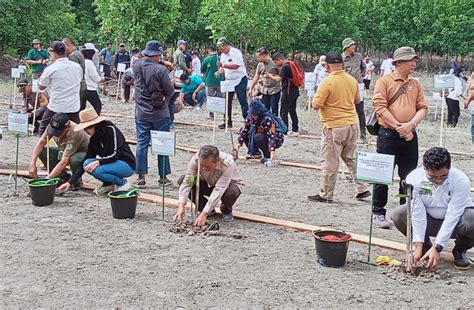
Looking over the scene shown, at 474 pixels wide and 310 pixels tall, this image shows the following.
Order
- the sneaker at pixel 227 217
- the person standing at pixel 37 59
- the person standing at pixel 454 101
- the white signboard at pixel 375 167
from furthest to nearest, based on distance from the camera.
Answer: the person standing at pixel 454 101, the person standing at pixel 37 59, the sneaker at pixel 227 217, the white signboard at pixel 375 167

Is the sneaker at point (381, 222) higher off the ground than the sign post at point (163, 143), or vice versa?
the sign post at point (163, 143)

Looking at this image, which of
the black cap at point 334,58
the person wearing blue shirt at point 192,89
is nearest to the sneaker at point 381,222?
the black cap at point 334,58

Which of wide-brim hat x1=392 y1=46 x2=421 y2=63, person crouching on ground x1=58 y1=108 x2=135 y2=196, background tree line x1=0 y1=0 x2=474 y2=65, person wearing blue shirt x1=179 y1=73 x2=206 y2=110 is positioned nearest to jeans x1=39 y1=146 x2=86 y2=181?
person crouching on ground x1=58 y1=108 x2=135 y2=196

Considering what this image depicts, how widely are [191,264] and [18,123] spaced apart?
10.4ft

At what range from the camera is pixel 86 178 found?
26.7 feet

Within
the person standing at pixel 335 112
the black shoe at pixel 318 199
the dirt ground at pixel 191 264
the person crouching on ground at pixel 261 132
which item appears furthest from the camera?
the person crouching on ground at pixel 261 132

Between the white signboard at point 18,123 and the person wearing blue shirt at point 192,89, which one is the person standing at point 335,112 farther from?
the person wearing blue shirt at point 192,89

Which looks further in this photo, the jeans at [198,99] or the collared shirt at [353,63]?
the jeans at [198,99]

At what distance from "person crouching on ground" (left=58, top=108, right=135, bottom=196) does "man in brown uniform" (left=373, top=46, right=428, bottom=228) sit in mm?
2761

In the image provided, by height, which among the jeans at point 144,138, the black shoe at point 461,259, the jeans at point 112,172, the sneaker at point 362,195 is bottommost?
the black shoe at point 461,259

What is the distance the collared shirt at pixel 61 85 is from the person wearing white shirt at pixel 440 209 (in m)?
4.63

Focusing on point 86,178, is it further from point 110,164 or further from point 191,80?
point 191,80

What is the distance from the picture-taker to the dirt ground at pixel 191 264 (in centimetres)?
419

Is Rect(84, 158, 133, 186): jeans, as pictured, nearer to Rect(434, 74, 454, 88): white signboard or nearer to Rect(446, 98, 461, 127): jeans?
Rect(434, 74, 454, 88): white signboard
